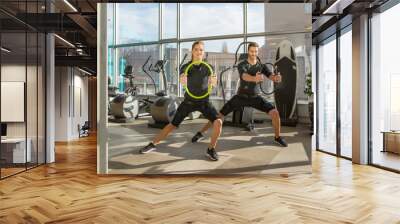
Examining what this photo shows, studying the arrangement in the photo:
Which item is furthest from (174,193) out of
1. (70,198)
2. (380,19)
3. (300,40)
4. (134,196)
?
(380,19)

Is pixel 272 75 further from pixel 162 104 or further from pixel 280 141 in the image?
pixel 162 104

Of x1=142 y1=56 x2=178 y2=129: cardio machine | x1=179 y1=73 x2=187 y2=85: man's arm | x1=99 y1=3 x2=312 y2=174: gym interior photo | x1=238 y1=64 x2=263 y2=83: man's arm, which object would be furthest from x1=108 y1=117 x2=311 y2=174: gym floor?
x1=238 y1=64 x2=263 y2=83: man's arm

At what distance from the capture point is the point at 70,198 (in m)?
4.53

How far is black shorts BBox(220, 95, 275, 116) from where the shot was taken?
5828 mm

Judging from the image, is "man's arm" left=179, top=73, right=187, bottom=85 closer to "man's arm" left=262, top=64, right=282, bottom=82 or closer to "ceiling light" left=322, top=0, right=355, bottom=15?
"man's arm" left=262, top=64, right=282, bottom=82

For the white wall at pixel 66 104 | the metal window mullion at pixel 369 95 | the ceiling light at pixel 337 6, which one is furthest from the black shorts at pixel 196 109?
the white wall at pixel 66 104

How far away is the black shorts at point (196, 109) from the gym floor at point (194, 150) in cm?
10

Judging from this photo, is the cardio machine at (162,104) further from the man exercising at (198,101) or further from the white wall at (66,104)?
the white wall at (66,104)

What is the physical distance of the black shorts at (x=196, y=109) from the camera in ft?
19.0

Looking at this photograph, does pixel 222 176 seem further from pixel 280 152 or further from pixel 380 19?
pixel 380 19

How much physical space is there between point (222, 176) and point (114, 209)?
2349mm

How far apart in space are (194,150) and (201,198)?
4.48ft

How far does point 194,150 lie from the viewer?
580cm

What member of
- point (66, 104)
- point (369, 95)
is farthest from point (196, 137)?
point (66, 104)
